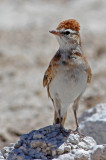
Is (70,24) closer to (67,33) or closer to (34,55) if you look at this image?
(67,33)

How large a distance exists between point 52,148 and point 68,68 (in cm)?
123

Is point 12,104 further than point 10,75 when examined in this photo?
No

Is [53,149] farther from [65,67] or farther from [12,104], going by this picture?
[12,104]

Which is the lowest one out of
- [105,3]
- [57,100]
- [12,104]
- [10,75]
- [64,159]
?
[64,159]

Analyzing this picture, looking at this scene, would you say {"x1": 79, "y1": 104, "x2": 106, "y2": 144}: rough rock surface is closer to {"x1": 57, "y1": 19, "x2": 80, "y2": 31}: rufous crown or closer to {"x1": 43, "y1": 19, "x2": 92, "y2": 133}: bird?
{"x1": 43, "y1": 19, "x2": 92, "y2": 133}: bird

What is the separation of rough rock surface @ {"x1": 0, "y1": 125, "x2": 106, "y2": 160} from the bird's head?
4.34 feet

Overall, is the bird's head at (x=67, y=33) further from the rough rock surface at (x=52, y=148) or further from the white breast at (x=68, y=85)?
the rough rock surface at (x=52, y=148)

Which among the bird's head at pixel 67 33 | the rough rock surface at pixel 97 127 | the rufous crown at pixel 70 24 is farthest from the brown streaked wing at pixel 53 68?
the rough rock surface at pixel 97 127

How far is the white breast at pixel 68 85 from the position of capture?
22.1 feet

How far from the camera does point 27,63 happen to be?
13.7 meters

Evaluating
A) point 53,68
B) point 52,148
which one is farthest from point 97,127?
point 52,148

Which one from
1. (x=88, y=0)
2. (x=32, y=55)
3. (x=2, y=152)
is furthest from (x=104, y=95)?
(x=88, y=0)

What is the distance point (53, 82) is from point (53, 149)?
3.90 feet

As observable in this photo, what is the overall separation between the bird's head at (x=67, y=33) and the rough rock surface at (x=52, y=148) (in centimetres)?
132
